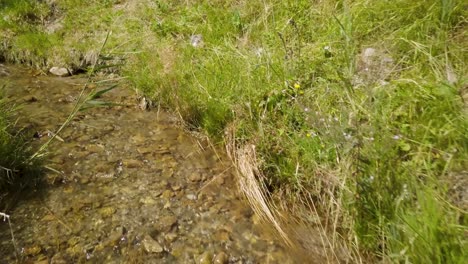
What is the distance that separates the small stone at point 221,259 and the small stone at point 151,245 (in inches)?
12.3

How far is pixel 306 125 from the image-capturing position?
2.55 metres

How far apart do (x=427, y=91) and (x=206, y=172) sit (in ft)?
5.25

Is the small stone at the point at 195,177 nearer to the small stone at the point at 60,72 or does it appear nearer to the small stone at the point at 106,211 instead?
the small stone at the point at 106,211

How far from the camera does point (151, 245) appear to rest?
6.71 ft

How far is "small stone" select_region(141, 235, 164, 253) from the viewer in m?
2.02

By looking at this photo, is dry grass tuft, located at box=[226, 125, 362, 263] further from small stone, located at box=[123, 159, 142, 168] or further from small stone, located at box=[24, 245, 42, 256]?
small stone, located at box=[24, 245, 42, 256]

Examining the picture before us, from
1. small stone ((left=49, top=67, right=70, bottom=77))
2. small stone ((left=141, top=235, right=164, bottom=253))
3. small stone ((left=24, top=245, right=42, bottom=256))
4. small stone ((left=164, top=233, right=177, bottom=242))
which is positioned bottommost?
small stone ((left=49, top=67, right=70, bottom=77))

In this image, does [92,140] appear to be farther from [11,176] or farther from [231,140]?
[231,140]

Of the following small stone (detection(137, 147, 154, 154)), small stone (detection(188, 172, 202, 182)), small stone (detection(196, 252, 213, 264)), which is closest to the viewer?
small stone (detection(196, 252, 213, 264))

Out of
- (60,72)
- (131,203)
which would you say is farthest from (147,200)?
(60,72)

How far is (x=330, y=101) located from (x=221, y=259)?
1.38m

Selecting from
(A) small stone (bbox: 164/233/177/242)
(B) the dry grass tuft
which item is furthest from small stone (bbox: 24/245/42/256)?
(B) the dry grass tuft

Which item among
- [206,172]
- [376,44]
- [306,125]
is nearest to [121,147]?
[206,172]

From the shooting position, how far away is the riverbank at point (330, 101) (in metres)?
1.89
